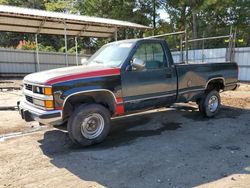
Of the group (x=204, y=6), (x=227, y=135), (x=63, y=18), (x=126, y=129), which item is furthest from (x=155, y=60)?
(x=204, y=6)

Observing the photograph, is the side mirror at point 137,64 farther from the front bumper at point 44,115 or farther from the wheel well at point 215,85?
the wheel well at point 215,85

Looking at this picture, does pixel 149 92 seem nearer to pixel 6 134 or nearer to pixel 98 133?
pixel 98 133

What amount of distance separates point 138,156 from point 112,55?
2440 millimetres

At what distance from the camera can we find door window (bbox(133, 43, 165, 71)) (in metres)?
6.03

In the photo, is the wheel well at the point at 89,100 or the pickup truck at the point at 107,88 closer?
the pickup truck at the point at 107,88

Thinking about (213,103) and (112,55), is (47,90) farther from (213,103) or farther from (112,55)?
(213,103)

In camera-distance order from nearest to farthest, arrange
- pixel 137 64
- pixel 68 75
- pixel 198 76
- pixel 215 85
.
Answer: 1. pixel 68 75
2. pixel 137 64
3. pixel 198 76
4. pixel 215 85

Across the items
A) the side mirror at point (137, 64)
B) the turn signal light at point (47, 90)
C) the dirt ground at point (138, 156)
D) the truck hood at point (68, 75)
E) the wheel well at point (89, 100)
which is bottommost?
the dirt ground at point (138, 156)

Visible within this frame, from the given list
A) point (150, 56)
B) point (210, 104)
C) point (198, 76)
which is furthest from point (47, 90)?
point (210, 104)

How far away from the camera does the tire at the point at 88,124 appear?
5.19 metres

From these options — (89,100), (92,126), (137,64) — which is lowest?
(92,126)

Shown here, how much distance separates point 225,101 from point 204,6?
14.8 meters

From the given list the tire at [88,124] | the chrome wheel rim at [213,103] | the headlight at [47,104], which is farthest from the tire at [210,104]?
the headlight at [47,104]

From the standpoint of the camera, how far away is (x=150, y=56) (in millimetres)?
6262
